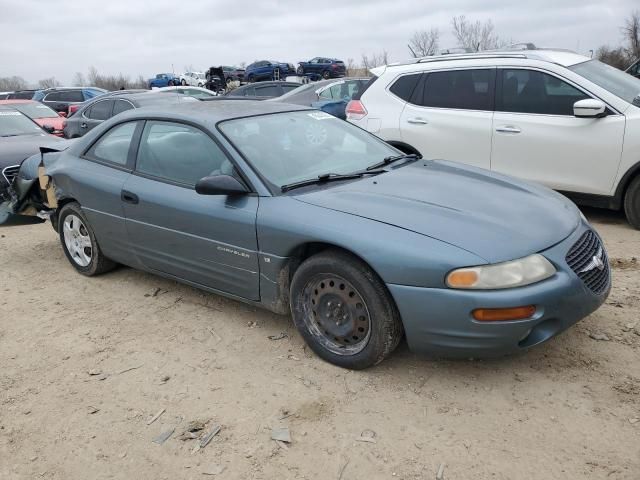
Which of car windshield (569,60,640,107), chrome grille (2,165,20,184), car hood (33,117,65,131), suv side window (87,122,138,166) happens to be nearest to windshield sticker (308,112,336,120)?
suv side window (87,122,138,166)

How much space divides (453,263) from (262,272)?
124 cm

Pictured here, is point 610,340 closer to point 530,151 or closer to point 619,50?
point 530,151

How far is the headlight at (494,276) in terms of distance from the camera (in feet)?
9.20

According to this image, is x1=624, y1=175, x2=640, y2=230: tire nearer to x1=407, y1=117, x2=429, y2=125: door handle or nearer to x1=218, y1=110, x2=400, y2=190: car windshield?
x1=407, y1=117, x2=429, y2=125: door handle

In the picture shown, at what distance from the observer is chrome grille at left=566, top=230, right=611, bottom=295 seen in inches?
120

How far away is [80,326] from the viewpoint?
163 inches

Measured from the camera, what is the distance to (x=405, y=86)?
6.73 metres

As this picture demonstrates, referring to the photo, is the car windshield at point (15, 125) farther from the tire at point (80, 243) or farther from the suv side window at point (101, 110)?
the tire at point (80, 243)

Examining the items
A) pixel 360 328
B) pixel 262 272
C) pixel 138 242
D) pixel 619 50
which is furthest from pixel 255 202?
pixel 619 50

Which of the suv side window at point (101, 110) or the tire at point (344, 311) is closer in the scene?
the tire at point (344, 311)

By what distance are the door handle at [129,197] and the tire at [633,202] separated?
4.43m

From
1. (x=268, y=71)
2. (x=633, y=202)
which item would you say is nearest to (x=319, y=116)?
(x=633, y=202)

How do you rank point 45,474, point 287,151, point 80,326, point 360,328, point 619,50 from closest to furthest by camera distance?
1. point 45,474
2. point 360,328
3. point 287,151
4. point 80,326
5. point 619,50

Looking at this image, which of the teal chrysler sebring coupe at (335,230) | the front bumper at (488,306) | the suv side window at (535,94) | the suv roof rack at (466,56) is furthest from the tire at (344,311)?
the suv roof rack at (466,56)
